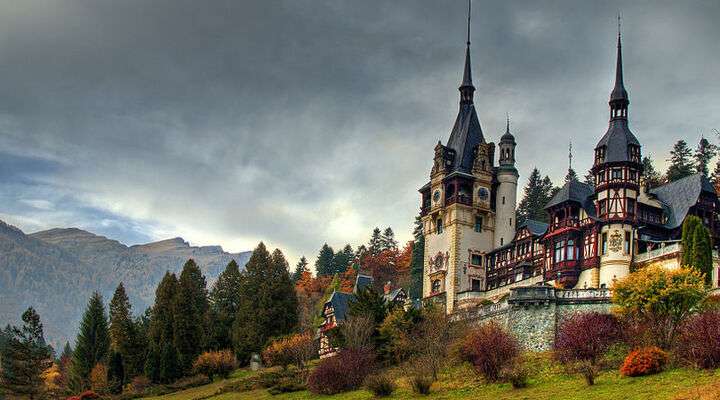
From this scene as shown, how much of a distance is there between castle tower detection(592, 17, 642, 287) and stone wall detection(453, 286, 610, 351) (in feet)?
28.9

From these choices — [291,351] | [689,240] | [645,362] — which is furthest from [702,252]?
[291,351]

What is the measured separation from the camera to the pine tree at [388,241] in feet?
445

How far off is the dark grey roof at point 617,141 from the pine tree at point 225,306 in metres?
35.8

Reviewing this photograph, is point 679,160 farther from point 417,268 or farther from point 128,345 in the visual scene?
point 128,345

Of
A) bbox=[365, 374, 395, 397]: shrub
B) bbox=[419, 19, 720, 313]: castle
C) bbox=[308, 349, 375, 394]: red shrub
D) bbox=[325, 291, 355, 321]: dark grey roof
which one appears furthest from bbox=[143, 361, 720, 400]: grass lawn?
bbox=[325, 291, 355, 321]: dark grey roof

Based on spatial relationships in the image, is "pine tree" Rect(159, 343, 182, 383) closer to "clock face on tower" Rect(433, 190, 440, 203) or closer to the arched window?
the arched window

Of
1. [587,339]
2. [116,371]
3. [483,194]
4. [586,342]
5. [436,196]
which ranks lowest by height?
[116,371]

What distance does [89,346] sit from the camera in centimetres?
8800

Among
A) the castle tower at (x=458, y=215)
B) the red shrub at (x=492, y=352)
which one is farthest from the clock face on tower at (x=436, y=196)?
the red shrub at (x=492, y=352)

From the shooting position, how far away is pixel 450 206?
83.6m

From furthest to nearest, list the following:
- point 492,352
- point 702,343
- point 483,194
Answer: point 483,194 → point 492,352 → point 702,343

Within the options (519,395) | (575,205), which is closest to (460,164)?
(575,205)

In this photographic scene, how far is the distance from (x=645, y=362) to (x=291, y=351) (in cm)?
3095

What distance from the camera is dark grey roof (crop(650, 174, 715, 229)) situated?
225 feet
